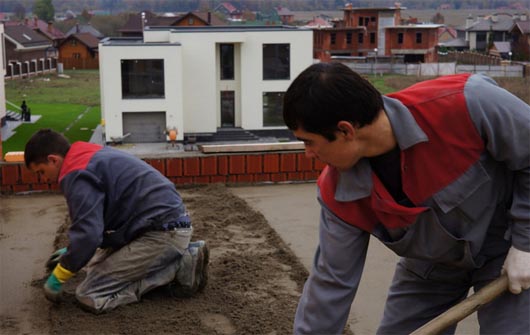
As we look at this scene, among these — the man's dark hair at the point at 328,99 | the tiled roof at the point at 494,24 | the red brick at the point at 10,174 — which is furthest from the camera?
the tiled roof at the point at 494,24

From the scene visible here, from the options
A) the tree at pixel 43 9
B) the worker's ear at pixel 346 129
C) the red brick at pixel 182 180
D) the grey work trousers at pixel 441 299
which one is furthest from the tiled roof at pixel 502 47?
the tree at pixel 43 9

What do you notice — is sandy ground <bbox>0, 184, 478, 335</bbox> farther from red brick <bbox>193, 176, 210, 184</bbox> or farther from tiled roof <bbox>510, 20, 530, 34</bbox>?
tiled roof <bbox>510, 20, 530, 34</bbox>

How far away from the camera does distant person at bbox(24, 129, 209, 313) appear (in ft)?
14.9

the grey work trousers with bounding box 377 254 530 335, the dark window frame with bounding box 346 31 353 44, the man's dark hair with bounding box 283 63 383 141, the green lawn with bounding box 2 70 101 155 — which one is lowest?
the green lawn with bounding box 2 70 101 155

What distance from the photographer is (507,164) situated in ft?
7.34

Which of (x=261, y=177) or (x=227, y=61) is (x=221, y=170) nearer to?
(x=261, y=177)

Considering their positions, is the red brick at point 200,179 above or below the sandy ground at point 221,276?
below

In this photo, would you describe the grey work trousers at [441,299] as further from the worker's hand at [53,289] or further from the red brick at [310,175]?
the red brick at [310,175]

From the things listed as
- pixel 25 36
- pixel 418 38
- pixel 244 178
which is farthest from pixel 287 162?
pixel 418 38

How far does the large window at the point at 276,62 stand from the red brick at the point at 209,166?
1304cm

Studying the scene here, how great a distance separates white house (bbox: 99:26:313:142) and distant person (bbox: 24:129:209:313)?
14938 mm

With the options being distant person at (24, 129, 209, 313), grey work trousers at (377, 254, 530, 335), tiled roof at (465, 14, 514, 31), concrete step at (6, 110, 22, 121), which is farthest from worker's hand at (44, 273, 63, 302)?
tiled roof at (465, 14, 514, 31)

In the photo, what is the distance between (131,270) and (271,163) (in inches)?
168

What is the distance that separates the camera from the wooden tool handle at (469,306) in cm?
231
